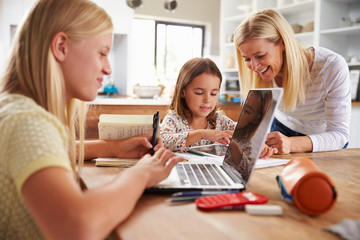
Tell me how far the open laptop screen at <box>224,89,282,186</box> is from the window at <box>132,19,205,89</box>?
460cm

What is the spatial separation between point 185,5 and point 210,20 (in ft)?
1.82

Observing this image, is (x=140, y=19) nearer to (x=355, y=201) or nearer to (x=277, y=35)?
(x=277, y=35)

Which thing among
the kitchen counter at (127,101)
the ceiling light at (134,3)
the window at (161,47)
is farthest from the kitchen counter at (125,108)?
the window at (161,47)

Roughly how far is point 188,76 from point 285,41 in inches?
20.3

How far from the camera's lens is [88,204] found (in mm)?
566

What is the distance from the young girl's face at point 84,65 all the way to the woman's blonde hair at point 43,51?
0.02 meters

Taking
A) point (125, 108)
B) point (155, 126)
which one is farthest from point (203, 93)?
point (125, 108)

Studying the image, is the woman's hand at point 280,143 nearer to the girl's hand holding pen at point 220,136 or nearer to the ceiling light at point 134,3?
the girl's hand holding pen at point 220,136

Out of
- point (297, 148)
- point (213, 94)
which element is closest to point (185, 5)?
point (213, 94)

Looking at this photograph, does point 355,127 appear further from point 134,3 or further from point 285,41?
point 134,3

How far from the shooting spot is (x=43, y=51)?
759 mm

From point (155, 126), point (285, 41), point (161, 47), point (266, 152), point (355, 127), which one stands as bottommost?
point (355, 127)

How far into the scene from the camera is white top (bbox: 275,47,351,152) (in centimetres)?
147

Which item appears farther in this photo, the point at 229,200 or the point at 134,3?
the point at 134,3
